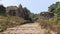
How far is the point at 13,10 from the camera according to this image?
4278 cm

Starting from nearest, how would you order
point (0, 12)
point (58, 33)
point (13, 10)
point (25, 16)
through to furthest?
point (58, 33)
point (0, 12)
point (13, 10)
point (25, 16)

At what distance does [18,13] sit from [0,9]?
8.14m

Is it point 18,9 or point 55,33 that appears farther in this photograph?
point 18,9

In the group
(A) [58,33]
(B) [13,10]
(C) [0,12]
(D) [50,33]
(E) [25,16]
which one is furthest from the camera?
(E) [25,16]

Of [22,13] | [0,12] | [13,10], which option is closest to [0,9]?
[0,12]

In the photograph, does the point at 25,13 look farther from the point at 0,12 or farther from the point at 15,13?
the point at 0,12

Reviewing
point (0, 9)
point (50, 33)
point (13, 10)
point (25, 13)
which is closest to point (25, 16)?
point (25, 13)

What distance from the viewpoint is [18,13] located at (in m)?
43.4

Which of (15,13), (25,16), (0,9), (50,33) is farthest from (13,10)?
(50,33)

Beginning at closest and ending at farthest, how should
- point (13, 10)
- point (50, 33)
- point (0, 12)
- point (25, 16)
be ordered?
1. point (50, 33)
2. point (0, 12)
3. point (13, 10)
4. point (25, 16)

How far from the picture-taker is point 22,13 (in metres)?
45.1

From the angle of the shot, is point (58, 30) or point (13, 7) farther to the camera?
point (13, 7)

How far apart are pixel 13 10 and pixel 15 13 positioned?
0.86m

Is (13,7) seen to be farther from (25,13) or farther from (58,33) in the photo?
(58,33)
